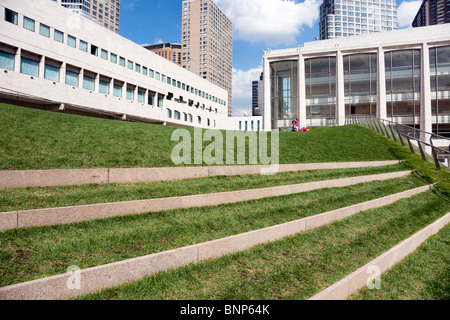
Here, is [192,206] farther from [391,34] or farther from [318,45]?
[391,34]

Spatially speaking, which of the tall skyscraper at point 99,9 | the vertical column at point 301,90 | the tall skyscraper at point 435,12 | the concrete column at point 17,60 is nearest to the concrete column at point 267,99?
the vertical column at point 301,90

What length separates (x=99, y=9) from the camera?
454 feet

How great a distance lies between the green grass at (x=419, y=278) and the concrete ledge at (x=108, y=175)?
19.0 ft

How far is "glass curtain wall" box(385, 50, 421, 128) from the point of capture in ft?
122

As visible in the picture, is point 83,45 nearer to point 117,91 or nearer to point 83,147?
point 117,91

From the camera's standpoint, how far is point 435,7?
164 meters

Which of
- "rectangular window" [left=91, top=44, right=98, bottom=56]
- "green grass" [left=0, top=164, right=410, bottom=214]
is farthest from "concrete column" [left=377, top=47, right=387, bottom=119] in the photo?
"rectangular window" [left=91, top=44, right=98, bottom=56]

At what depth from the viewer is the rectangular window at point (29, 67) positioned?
25984 millimetres

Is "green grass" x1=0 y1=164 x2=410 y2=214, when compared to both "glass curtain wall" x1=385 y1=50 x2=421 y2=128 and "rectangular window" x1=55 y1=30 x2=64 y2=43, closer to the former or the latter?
"rectangular window" x1=55 y1=30 x2=64 y2=43

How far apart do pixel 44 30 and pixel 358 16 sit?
156 meters

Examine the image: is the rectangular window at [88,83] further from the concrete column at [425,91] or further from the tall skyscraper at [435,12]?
the tall skyscraper at [435,12]

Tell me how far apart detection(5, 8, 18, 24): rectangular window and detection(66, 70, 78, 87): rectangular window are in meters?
6.55

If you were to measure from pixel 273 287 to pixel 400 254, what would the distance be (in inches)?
104

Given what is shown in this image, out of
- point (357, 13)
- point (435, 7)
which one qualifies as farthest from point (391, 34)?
point (435, 7)
